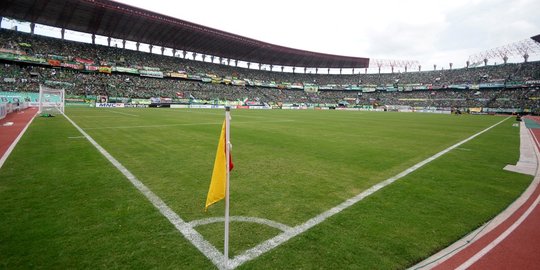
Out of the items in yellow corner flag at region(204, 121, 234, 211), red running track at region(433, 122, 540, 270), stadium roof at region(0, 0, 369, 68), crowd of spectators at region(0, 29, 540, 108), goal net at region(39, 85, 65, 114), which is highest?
stadium roof at region(0, 0, 369, 68)

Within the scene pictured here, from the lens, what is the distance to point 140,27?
183 feet

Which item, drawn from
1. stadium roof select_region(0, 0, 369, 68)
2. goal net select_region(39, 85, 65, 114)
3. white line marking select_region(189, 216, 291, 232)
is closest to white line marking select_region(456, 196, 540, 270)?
white line marking select_region(189, 216, 291, 232)

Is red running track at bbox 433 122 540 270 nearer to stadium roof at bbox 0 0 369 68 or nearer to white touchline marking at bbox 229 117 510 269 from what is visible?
white touchline marking at bbox 229 117 510 269

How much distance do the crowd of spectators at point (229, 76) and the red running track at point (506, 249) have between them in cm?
6127

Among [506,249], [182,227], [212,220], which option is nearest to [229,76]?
[212,220]

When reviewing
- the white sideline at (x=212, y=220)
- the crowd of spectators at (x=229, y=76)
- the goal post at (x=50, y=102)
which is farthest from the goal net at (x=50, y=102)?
the white sideline at (x=212, y=220)

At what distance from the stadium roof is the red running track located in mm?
56740

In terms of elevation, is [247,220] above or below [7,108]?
below

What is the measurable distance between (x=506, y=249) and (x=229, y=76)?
83.6 metres

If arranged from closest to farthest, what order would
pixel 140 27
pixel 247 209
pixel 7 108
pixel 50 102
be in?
pixel 247 209, pixel 7 108, pixel 50 102, pixel 140 27

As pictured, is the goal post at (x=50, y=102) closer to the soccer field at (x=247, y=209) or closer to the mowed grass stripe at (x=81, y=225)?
the soccer field at (x=247, y=209)

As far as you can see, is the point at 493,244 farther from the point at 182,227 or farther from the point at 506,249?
the point at 182,227

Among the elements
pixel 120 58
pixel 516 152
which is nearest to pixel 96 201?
pixel 516 152

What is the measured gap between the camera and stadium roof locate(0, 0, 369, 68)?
45.9 m
